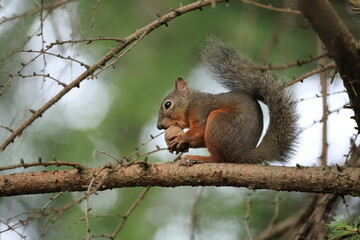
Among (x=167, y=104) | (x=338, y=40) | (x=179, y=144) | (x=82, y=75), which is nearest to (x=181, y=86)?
(x=167, y=104)

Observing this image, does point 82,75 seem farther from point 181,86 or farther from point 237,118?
point 181,86

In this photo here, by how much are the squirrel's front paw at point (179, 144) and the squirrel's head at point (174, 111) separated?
31 cm

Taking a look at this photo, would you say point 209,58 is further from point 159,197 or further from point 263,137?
point 159,197

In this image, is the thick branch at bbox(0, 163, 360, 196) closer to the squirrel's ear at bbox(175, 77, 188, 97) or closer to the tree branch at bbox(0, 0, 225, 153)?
the tree branch at bbox(0, 0, 225, 153)

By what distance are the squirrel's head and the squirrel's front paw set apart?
0.31 metres

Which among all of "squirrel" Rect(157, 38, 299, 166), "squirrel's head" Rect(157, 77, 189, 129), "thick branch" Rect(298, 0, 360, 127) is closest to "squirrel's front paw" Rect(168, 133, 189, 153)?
"squirrel" Rect(157, 38, 299, 166)

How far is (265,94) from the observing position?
3.13 metres

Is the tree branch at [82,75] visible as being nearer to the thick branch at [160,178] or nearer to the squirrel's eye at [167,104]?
the thick branch at [160,178]

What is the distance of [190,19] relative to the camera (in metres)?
4.21

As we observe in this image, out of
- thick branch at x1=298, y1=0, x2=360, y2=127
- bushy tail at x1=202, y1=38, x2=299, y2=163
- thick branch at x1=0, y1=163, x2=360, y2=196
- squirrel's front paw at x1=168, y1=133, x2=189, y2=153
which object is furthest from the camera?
squirrel's front paw at x1=168, y1=133, x2=189, y2=153

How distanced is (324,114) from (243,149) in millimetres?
489

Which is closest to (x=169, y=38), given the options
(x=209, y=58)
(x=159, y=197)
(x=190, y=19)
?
(x=190, y=19)

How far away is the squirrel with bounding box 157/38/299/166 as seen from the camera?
301 centimetres

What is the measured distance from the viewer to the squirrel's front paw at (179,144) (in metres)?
3.14
